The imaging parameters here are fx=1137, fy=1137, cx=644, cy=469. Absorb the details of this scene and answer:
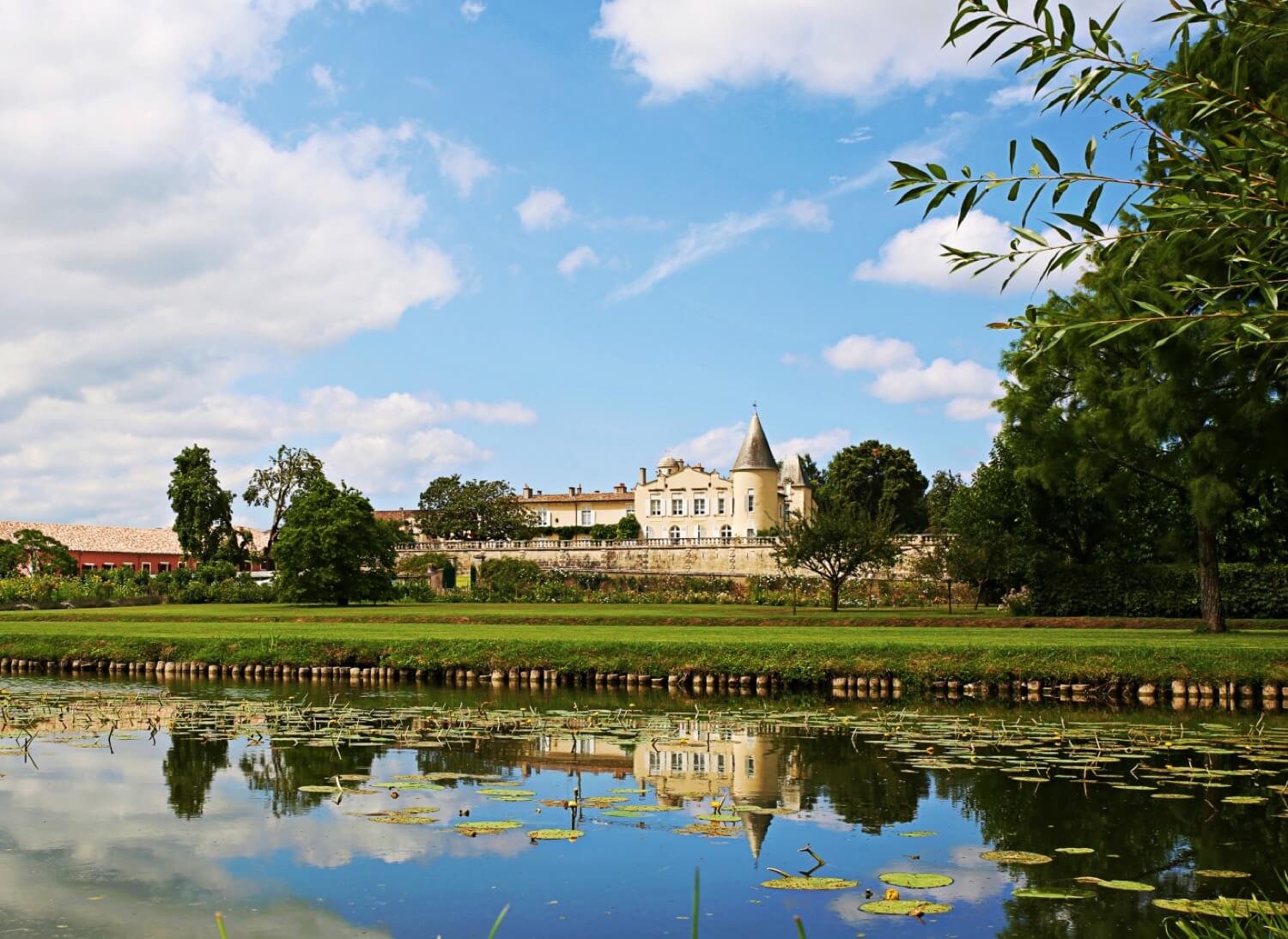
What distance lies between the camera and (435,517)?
82438 mm

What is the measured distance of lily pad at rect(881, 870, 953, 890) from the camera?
253 inches

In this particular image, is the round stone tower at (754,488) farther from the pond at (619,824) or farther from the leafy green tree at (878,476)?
the pond at (619,824)

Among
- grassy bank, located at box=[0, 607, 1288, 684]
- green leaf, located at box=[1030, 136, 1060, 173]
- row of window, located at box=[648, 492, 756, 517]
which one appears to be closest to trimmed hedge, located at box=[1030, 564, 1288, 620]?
grassy bank, located at box=[0, 607, 1288, 684]

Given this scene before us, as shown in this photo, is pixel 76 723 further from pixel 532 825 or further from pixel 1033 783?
pixel 1033 783

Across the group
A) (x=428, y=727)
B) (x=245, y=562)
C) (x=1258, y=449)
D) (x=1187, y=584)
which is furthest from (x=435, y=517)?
(x=428, y=727)

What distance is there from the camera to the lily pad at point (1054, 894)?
6188mm

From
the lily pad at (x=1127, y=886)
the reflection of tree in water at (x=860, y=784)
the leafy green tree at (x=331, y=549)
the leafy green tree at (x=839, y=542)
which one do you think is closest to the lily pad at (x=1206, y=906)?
the lily pad at (x=1127, y=886)

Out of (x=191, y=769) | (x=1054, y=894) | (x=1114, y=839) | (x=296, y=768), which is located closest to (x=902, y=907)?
(x=1054, y=894)

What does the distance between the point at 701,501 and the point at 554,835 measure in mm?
73452

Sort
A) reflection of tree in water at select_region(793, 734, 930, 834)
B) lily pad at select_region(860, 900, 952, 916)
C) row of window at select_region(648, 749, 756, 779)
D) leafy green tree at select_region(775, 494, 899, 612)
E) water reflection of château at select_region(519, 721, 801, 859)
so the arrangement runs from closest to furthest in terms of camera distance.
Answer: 1. lily pad at select_region(860, 900, 952, 916)
2. reflection of tree in water at select_region(793, 734, 930, 834)
3. water reflection of château at select_region(519, 721, 801, 859)
4. row of window at select_region(648, 749, 756, 779)
5. leafy green tree at select_region(775, 494, 899, 612)

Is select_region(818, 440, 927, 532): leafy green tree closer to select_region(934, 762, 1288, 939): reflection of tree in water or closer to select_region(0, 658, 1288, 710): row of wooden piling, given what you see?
select_region(0, 658, 1288, 710): row of wooden piling

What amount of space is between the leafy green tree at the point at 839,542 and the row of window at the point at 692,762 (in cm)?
2596

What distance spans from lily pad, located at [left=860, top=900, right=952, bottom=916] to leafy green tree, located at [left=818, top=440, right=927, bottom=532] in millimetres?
67390

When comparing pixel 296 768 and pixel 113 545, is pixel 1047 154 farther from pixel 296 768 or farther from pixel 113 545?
pixel 113 545
